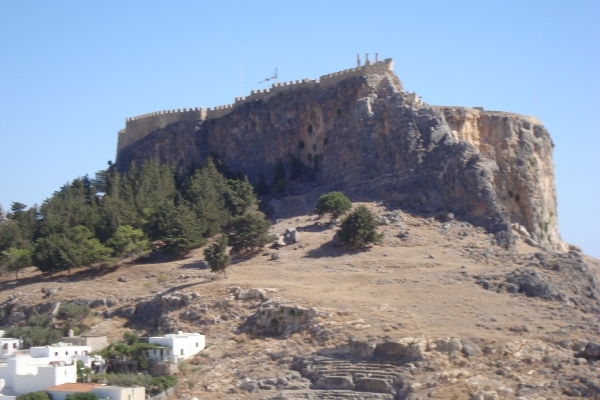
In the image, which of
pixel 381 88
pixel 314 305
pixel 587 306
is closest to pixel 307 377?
pixel 314 305

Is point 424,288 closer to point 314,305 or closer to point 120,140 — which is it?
point 314,305

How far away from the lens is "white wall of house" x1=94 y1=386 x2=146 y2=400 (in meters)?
31.2

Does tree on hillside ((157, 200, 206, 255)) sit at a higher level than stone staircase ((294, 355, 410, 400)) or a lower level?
higher

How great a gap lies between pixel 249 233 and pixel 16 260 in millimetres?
9780

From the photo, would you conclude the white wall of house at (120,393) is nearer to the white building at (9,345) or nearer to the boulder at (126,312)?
the white building at (9,345)

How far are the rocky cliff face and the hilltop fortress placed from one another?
4 centimetres

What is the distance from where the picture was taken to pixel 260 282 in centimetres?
3772

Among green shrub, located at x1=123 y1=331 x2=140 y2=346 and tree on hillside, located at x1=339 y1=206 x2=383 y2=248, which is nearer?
green shrub, located at x1=123 y1=331 x2=140 y2=346

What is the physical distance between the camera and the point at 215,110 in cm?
5469

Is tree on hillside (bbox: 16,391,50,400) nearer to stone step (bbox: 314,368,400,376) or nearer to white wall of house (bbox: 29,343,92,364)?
white wall of house (bbox: 29,343,92,364)

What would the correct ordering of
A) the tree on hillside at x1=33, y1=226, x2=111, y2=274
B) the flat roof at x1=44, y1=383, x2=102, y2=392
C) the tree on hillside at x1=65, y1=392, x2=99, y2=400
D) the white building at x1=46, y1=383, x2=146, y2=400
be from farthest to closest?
the tree on hillside at x1=33, y1=226, x2=111, y2=274 → the flat roof at x1=44, y1=383, x2=102, y2=392 → the white building at x1=46, y1=383, x2=146, y2=400 → the tree on hillside at x1=65, y1=392, x2=99, y2=400

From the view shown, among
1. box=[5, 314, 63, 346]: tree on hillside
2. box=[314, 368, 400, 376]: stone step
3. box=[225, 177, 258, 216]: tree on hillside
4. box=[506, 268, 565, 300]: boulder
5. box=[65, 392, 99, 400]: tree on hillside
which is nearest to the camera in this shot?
box=[65, 392, 99, 400]: tree on hillside

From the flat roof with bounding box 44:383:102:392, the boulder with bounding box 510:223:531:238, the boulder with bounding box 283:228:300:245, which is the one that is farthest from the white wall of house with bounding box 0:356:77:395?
the boulder with bounding box 510:223:531:238

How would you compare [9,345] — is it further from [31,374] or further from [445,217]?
[445,217]
